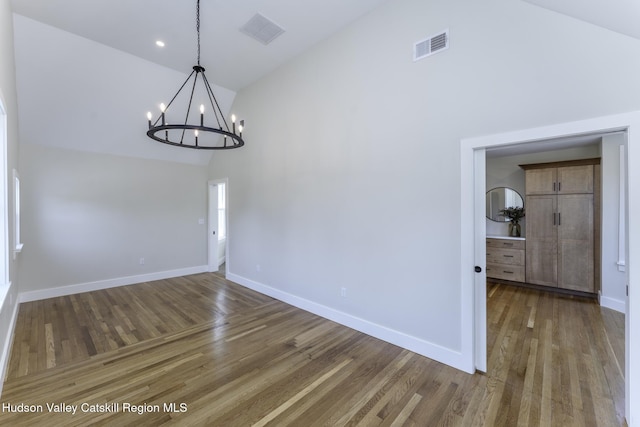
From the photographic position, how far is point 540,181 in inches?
195

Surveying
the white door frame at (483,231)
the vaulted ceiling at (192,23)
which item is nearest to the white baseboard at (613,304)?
the white door frame at (483,231)

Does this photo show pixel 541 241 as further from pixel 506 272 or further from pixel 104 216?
pixel 104 216

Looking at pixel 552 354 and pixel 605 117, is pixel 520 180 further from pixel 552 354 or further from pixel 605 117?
pixel 605 117

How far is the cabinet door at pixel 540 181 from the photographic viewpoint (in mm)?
4836

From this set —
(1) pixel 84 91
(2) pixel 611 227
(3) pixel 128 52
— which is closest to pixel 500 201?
(2) pixel 611 227

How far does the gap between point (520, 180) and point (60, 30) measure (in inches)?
315

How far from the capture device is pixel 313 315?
149 inches

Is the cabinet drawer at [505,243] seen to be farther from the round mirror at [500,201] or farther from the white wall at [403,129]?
the white wall at [403,129]

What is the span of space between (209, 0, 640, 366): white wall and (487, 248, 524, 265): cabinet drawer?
3601mm

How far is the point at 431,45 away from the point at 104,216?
604cm

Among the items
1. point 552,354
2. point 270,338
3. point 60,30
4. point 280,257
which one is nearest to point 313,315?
point 270,338

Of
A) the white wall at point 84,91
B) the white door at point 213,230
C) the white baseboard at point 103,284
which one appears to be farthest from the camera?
the white door at point 213,230

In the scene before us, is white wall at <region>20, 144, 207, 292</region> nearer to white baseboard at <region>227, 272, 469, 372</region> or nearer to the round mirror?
white baseboard at <region>227, 272, 469, 372</region>

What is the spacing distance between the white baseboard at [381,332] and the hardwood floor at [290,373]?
0.27ft
